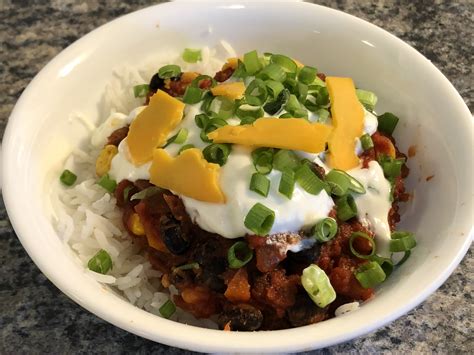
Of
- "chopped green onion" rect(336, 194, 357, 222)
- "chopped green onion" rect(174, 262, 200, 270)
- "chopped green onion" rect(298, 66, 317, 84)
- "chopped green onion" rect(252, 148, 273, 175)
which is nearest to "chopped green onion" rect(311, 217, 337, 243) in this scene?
"chopped green onion" rect(336, 194, 357, 222)

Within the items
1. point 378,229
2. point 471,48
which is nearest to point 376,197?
point 378,229

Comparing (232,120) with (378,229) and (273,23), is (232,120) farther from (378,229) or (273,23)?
(273,23)

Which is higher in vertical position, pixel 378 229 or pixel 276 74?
pixel 276 74

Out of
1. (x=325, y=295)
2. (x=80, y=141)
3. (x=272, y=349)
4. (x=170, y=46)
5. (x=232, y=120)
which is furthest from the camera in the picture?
(x=170, y=46)

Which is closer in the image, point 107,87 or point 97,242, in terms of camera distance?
point 97,242

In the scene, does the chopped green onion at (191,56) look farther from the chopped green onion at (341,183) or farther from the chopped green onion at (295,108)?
the chopped green onion at (341,183)

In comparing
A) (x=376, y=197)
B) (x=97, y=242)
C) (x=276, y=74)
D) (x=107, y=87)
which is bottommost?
(x=97, y=242)

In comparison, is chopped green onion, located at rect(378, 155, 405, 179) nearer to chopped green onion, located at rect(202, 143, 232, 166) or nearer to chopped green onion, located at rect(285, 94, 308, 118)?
chopped green onion, located at rect(285, 94, 308, 118)
